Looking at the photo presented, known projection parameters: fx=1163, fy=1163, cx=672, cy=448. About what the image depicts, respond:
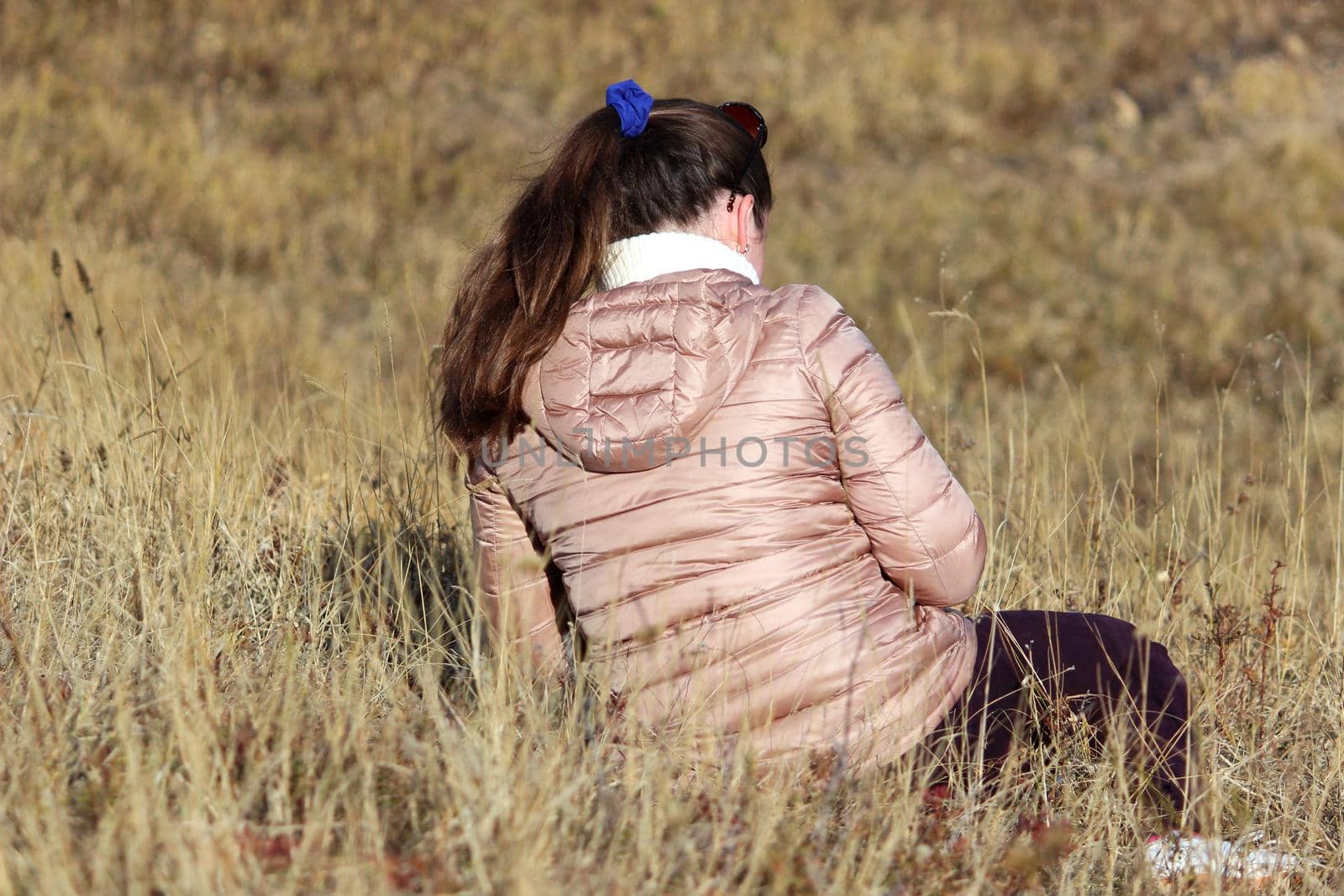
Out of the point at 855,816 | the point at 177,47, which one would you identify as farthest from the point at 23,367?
the point at 177,47

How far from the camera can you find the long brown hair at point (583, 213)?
74.3 inches

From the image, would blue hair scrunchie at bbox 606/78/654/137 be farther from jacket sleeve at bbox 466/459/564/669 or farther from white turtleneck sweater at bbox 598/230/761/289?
jacket sleeve at bbox 466/459/564/669

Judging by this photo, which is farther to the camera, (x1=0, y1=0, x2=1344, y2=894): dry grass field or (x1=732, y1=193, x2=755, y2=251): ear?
(x1=732, y1=193, x2=755, y2=251): ear

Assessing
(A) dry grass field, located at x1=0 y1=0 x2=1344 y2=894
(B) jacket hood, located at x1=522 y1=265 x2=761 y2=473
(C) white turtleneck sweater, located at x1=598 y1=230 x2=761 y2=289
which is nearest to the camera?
(A) dry grass field, located at x1=0 y1=0 x2=1344 y2=894

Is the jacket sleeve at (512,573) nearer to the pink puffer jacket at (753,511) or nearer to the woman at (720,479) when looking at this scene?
the woman at (720,479)

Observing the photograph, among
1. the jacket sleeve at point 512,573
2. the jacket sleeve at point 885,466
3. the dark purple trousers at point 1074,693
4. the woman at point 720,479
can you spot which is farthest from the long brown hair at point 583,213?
the dark purple trousers at point 1074,693

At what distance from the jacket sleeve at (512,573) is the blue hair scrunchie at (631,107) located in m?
0.63

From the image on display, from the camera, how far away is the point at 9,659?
195 cm

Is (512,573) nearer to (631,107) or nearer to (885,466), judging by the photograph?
(885,466)

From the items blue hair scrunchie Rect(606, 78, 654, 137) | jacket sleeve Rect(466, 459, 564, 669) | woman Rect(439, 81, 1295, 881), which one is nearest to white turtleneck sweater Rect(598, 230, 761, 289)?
woman Rect(439, 81, 1295, 881)

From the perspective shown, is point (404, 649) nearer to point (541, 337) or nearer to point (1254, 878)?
point (541, 337)

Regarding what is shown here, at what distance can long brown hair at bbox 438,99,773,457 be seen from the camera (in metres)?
1.89

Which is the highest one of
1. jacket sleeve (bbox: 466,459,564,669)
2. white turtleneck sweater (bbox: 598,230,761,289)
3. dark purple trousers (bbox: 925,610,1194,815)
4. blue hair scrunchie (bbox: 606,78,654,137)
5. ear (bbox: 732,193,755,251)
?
blue hair scrunchie (bbox: 606,78,654,137)

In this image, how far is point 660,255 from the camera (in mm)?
1871
